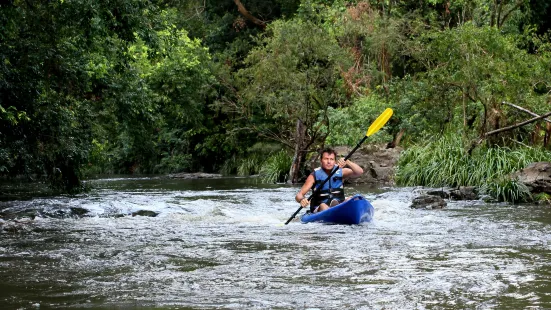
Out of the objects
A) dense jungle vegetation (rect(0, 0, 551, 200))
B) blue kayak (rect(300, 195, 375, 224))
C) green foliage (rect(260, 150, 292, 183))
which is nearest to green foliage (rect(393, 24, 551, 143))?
dense jungle vegetation (rect(0, 0, 551, 200))

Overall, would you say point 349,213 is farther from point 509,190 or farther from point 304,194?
point 509,190

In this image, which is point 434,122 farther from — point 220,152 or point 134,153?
point 134,153

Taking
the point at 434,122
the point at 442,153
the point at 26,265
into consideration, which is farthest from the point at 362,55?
the point at 26,265

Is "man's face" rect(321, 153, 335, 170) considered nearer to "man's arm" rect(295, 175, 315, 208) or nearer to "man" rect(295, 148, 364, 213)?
Result: "man" rect(295, 148, 364, 213)

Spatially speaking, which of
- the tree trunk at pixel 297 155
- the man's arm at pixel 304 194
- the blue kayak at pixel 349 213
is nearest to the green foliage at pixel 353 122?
the tree trunk at pixel 297 155

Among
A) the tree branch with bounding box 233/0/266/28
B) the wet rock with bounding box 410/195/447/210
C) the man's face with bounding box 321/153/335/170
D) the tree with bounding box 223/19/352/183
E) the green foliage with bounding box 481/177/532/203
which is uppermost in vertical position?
the tree branch with bounding box 233/0/266/28

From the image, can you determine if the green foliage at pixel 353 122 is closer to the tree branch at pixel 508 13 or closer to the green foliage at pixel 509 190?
the tree branch at pixel 508 13

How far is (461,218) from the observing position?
33.6ft

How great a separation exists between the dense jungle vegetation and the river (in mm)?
2192

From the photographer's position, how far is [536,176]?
12969mm

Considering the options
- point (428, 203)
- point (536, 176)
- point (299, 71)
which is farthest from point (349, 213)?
point (299, 71)

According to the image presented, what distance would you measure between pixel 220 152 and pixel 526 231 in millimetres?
22721

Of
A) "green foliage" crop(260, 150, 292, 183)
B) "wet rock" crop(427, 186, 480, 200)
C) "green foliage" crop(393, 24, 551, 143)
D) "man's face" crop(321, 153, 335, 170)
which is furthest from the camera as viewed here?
"green foliage" crop(260, 150, 292, 183)

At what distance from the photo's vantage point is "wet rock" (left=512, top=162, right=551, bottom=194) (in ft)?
41.5
